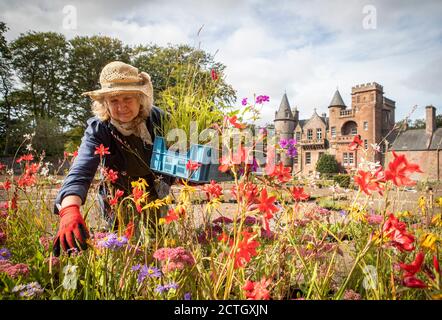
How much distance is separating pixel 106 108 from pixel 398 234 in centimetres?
209

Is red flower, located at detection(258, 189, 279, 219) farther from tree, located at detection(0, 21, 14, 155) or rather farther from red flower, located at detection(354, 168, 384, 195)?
tree, located at detection(0, 21, 14, 155)

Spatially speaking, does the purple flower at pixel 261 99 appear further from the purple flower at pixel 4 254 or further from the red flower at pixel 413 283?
the purple flower at pixel 4 254

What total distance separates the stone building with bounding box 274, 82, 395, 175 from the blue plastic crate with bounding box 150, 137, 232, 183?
30944 mm

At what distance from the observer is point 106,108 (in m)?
2.25

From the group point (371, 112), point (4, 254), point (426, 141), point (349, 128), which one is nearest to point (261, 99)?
point (4, 254)

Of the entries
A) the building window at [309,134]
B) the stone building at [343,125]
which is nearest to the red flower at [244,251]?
the stone building at [343,125]

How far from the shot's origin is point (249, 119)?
5.56 feet

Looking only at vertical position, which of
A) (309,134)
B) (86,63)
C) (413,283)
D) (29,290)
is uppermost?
(86,63)

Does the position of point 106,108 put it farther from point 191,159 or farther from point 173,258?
point 173,258

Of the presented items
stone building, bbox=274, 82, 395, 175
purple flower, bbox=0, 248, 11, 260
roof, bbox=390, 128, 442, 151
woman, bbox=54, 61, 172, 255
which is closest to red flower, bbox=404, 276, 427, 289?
woman, bbox=54, 61, 172, 255

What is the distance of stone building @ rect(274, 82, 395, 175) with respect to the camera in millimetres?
34750
